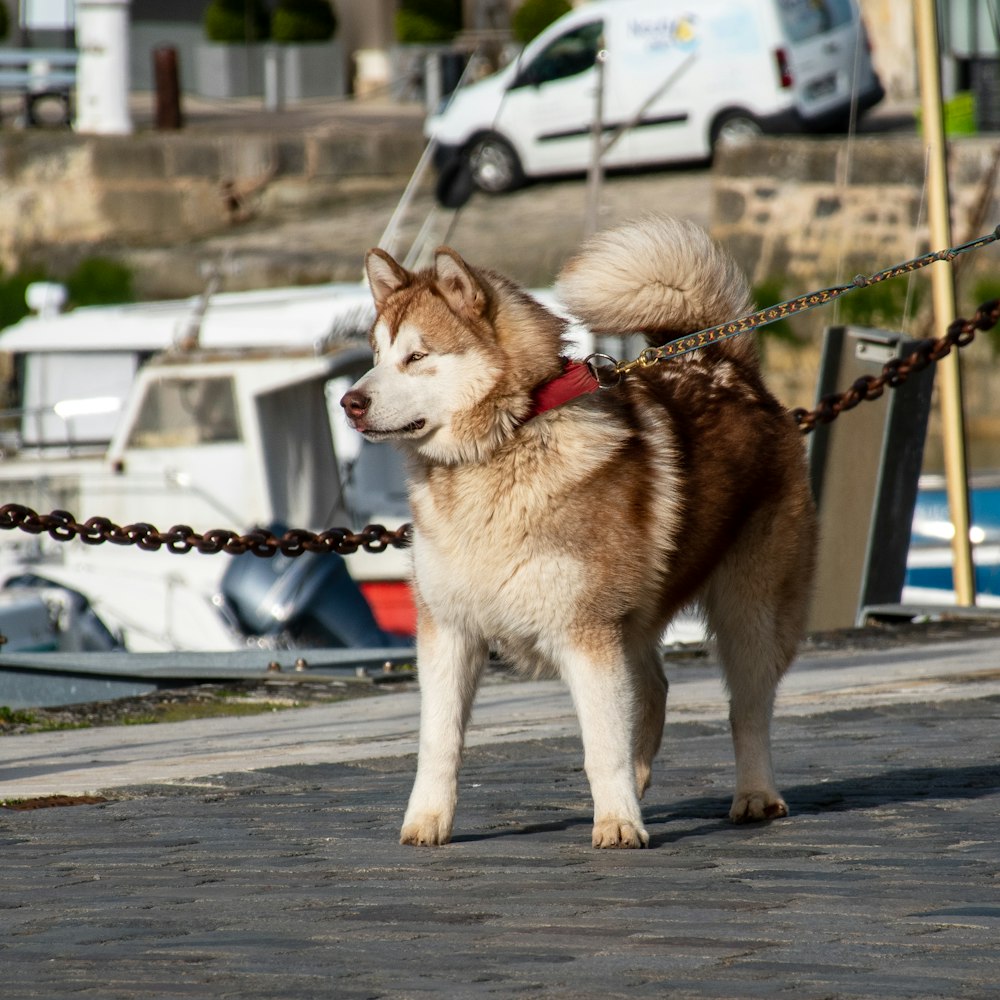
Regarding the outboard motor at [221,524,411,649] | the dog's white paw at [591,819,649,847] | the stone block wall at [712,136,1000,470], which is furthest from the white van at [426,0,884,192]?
the dog's white paw at [591,819,649,847]

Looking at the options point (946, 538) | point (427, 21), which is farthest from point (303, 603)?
point (427, 21)

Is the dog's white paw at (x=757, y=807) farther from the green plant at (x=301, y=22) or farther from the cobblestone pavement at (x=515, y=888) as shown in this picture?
the green plant at (x=301, y=22)

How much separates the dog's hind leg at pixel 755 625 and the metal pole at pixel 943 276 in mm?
4943


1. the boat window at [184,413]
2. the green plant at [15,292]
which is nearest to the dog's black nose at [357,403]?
the boat window at [184,413]

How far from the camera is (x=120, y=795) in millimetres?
5586

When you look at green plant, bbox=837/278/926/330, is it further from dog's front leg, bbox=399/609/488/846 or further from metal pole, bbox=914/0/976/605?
dog's front leg, bbox=399/609/488/846

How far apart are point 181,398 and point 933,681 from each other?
9223 mm

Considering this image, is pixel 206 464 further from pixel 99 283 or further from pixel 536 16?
pixel 536 16

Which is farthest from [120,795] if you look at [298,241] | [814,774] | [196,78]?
[196,78]

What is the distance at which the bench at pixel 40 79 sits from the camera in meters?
33.2

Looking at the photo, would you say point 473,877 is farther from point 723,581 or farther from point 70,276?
point 70,276

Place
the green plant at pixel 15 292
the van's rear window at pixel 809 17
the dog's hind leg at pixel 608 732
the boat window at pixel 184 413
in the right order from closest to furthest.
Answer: the dog's hind leg at pixel 608 732 < the boat window at pixel 184 413 < the van's rear window at pixel 809 17 < the green plant at pixel 15 292

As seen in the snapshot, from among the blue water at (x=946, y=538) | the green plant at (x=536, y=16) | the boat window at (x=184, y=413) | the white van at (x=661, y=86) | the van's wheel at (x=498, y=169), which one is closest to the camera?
the boat window at (x=184, y=413)

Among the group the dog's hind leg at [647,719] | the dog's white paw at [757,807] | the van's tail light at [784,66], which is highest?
the van's tail light at [784,66]
